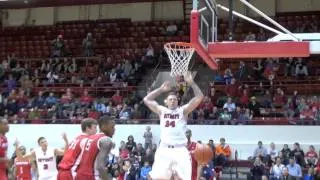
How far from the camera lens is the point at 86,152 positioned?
7.34 m

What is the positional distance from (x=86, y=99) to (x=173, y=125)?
12.9 metres

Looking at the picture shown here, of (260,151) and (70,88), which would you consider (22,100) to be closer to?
(70,88)

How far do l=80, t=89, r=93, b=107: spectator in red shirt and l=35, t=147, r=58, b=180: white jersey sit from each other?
1007 cm

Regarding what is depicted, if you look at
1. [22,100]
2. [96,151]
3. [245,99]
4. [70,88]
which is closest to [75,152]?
[96,151]

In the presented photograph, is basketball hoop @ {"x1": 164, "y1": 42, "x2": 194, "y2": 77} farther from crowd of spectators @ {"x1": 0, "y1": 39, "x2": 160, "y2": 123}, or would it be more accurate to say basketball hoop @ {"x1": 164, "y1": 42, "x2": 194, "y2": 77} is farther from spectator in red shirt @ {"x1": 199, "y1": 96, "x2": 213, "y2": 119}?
crowd of spectators @ {"x1": 0, "y1": 39, "x2": 160, "y2": 123}

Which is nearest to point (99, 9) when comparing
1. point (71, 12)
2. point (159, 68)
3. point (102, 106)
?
point (71, 12)

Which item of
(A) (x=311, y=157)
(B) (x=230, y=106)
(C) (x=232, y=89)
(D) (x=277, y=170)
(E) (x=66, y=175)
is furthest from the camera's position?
(C) (x=232, y=89)

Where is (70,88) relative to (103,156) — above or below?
above

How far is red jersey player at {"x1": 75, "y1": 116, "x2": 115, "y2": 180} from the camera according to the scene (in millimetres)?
7053

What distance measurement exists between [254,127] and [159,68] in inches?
229

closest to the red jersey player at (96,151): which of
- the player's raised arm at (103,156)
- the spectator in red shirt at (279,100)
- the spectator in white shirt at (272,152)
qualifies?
the player's raised arm at (103,156)

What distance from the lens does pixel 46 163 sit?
12070 millimetres

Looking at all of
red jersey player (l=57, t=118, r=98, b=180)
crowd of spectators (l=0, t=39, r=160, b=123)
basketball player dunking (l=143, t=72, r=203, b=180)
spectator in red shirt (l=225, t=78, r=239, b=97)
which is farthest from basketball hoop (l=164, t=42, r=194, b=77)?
crowd of spectators (l=0, t=39, r=160, b=123)

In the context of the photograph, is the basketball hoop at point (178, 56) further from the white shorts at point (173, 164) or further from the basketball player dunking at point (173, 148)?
the white shorts at point (173, 164)
